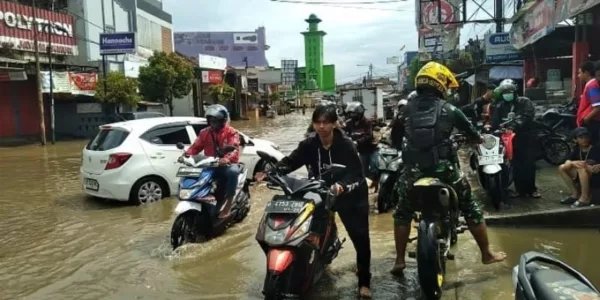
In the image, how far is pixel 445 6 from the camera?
33188 millimetres

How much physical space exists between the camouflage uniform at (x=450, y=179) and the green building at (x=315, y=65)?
295 feet

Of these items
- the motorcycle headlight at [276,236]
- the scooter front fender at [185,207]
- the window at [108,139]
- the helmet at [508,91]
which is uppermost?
the helmet at [508,91]

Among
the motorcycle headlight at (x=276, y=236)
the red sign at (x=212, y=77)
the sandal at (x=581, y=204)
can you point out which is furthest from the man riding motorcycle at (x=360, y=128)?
the red sign at (x=212, y=77)

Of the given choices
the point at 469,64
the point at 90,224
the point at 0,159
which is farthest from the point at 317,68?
the point at 90,224

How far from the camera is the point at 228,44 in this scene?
86938 mm

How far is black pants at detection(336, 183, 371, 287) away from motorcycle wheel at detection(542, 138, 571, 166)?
21.1 ft

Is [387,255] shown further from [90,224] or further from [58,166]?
[58,166]

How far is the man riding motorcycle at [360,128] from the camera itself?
8.57m

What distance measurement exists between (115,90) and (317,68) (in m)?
70.5

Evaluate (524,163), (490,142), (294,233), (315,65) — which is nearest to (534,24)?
(524,163)

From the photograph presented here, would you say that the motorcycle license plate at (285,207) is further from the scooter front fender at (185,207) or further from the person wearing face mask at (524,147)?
the person wearing face mask at (524,147)

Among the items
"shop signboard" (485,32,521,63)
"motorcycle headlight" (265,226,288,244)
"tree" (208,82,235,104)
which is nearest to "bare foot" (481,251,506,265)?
"motorcycle headlight" (265,226,288,244)

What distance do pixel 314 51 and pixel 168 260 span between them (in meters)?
92.6

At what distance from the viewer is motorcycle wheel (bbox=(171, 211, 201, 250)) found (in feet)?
21.3
